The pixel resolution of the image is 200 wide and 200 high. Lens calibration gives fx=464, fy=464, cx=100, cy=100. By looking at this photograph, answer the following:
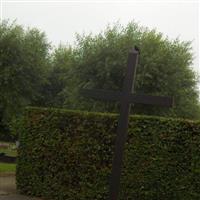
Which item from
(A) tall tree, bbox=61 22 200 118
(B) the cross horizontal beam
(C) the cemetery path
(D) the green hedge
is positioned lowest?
(C) the cemetery path

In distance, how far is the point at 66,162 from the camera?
40.9 feet

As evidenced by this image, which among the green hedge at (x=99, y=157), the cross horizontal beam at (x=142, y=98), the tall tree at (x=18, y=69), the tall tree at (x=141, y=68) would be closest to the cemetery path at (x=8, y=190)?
the green hedge at (x=99, y=157)

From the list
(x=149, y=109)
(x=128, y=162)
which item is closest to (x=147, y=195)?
(x=128, y=162)

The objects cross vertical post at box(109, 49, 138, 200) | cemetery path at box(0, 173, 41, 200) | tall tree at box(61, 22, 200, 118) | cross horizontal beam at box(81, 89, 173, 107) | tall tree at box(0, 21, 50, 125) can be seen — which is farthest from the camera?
tall tree at box(0, 21, 50, 125)

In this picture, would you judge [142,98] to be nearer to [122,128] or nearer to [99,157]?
[122,128]

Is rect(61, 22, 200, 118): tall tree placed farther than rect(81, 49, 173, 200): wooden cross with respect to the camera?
Yes

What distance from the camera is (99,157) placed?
1198 cm

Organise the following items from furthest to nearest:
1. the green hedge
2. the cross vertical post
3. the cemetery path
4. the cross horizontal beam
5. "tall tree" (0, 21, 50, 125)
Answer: "tall tree" (0, 21, 50, 125)
the cemetery path
the green hedge
the cross horizontal beam
the cross vertical post

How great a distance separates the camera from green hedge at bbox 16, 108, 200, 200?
37.0 ft

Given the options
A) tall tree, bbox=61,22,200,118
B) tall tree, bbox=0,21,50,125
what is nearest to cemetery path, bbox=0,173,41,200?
tall tree, bbox=61,22,200,118

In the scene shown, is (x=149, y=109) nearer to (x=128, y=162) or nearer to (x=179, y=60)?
(x=179, y=60)

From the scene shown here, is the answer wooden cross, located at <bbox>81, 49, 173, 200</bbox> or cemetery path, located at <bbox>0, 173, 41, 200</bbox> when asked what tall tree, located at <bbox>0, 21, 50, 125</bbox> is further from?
wooden cross, located at <bbox>81, 49, 173, 200</bbox>

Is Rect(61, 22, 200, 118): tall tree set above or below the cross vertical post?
above

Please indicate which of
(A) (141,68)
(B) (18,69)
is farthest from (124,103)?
(B) (18,69)
